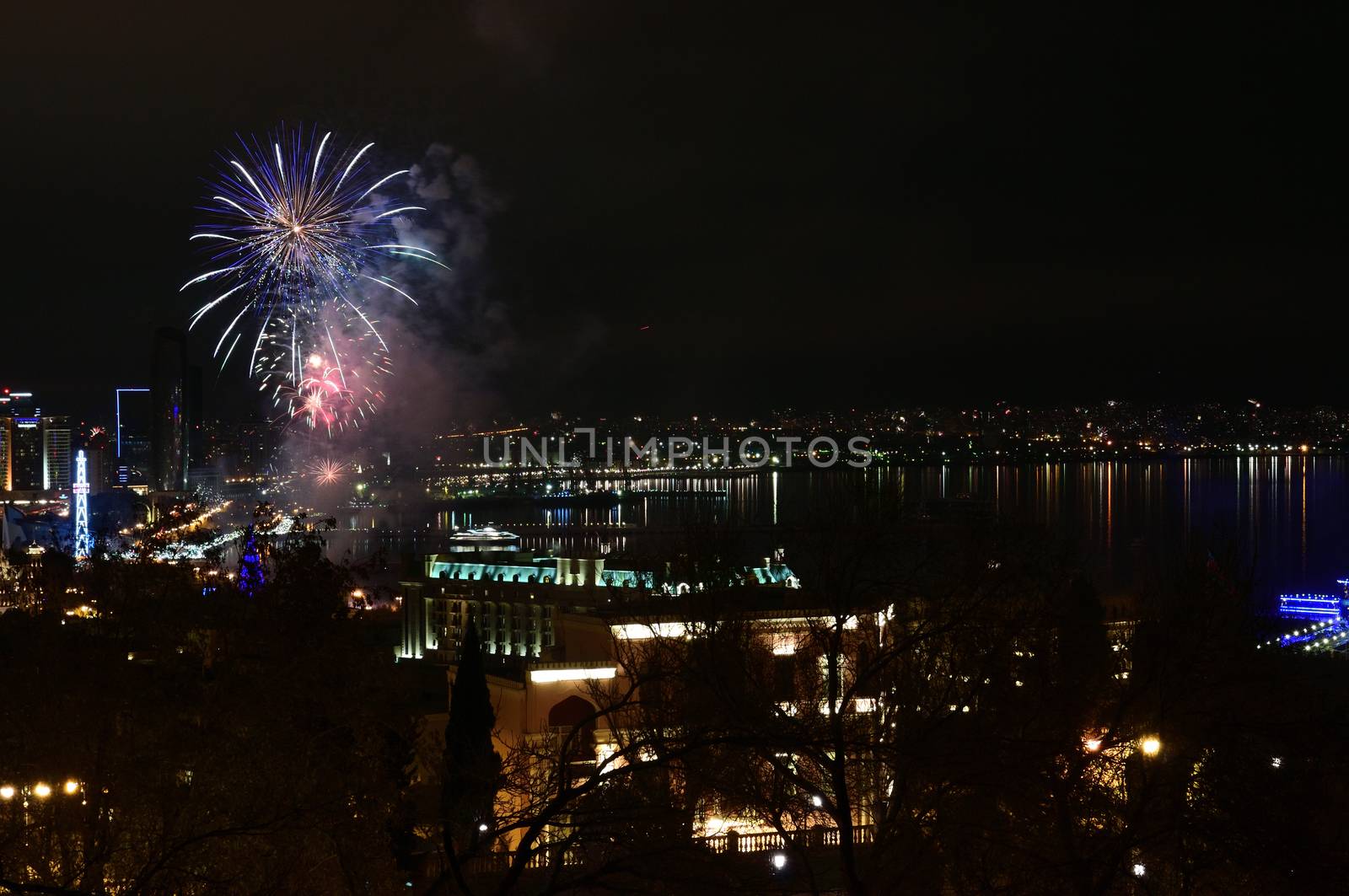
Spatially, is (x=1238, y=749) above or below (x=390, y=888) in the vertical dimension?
above

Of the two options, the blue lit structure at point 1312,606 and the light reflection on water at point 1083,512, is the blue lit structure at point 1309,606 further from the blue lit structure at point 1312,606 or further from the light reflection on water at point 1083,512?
the light reflection on water at point 1083,512

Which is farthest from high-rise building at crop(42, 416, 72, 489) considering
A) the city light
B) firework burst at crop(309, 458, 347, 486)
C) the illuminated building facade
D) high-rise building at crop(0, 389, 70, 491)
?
the city light

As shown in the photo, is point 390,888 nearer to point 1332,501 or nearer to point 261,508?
point 261,508

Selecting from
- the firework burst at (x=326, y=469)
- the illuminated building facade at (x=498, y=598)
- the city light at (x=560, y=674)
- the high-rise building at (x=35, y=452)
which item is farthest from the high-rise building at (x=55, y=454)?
the city light at (x=560, y=674)

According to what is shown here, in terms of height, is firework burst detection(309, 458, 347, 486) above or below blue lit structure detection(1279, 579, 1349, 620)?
above

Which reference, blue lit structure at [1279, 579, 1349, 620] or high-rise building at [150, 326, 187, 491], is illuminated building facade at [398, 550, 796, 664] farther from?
high-rise building at [150, 326, 187, 491]

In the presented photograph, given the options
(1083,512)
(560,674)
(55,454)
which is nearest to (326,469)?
(1083,512)

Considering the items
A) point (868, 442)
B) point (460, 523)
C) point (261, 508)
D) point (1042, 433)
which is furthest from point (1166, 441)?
point (261, 508)

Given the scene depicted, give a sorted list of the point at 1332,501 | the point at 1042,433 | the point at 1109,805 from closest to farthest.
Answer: the point at 1109,805, the point at 1332,501, the point at 1042,433
